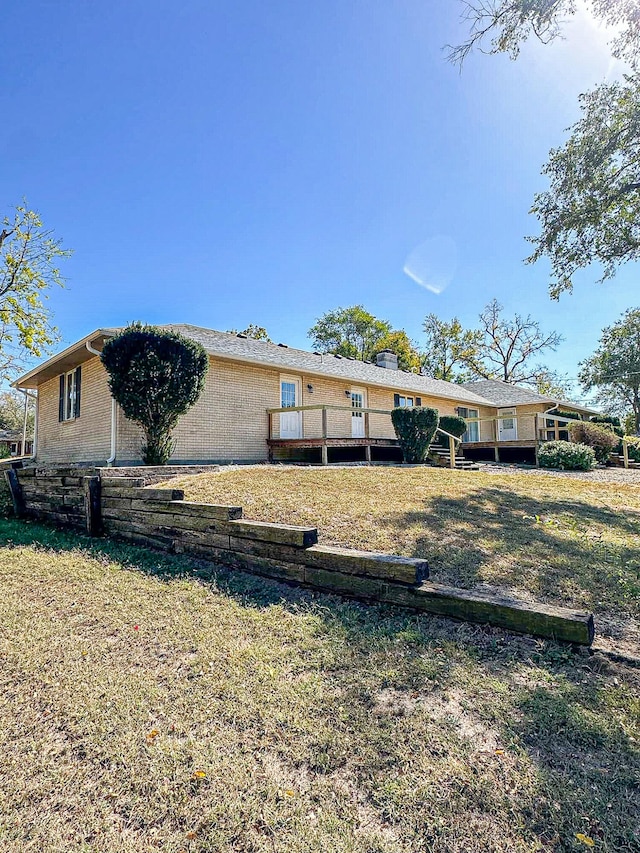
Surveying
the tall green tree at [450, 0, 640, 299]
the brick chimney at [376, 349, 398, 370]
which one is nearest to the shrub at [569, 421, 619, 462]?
the tall green tree at [450, 0, 640, 299]

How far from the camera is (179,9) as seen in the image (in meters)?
7.54

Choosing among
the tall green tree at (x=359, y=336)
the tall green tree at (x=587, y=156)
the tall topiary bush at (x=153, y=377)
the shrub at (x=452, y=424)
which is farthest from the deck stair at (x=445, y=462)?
the tall green tree at (x=359, y=336)

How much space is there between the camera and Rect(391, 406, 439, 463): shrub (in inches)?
476

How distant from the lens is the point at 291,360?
44.3ft

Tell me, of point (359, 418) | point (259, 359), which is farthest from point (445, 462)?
point (259, 359)

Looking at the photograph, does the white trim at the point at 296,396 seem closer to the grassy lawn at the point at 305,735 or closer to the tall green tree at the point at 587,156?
the tall green tree at the point at 587,156

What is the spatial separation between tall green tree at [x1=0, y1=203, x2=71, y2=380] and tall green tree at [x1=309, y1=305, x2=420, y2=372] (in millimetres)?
22239

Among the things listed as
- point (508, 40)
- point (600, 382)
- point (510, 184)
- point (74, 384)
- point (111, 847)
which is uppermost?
point (508, 40)

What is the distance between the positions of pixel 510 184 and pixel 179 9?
8735 millimetres

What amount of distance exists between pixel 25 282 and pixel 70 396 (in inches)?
388

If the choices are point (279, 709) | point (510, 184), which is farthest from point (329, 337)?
point (279, 709)

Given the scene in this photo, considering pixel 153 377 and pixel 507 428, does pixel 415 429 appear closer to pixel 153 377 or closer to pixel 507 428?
pixel 153 377

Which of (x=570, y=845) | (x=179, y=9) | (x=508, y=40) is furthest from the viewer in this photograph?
(x=508, y=40)

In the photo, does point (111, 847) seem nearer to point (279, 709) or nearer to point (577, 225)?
point (279, 709)
